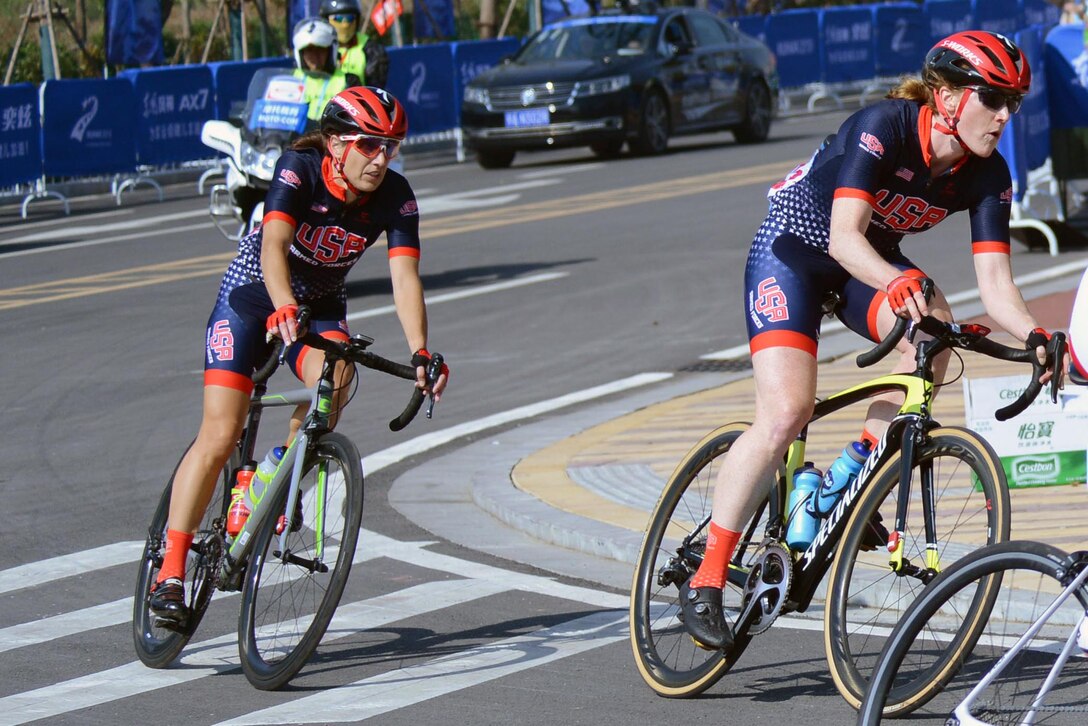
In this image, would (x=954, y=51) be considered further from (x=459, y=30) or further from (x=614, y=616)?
(x=459, y=30)

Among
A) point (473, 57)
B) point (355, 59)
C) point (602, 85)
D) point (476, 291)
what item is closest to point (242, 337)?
point (355, 59)

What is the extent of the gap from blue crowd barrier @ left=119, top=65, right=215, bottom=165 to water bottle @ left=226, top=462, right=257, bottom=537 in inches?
746

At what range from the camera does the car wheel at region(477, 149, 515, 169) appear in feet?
86.6

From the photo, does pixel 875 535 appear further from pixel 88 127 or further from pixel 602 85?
pixel 602 85

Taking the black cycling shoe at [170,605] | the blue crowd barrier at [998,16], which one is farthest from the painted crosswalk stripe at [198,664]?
the blue crowd barrier at [998,16]

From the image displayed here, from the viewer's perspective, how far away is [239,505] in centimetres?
621

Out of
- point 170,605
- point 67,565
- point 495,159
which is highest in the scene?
point 170,605

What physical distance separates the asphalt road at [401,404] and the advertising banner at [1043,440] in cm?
167

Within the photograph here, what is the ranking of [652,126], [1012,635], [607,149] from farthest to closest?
[607,149] < [652,126] < [1012,635]

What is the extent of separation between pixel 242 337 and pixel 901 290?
2.25m

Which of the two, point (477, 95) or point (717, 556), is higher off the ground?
point (717, 556)

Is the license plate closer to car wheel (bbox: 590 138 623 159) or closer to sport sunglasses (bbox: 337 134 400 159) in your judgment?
car wheel (bbox: 590 138 623 159)

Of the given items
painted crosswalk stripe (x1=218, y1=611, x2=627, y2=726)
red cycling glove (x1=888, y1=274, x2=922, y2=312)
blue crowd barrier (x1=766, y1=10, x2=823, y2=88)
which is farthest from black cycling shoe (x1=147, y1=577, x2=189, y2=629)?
blue crowd barrier (x1=766, y1=10, x2=823, y2=88)

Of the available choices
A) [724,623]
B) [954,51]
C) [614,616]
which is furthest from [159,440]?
[954,51]
